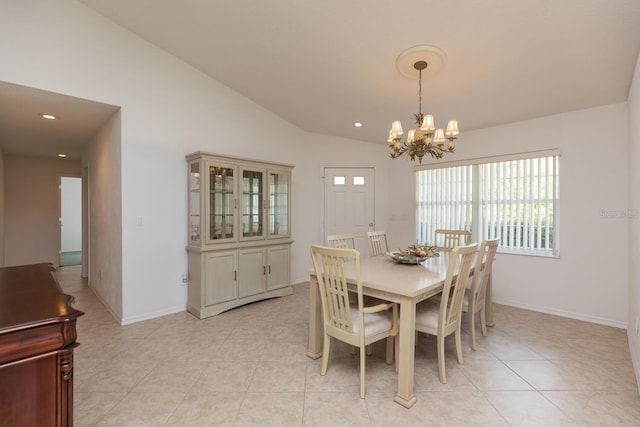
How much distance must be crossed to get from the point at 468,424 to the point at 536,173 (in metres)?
3.26

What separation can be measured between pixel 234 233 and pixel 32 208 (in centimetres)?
500

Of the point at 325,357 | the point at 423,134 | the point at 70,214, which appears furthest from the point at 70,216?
the point at 423,134

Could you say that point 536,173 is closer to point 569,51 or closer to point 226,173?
point 569,51

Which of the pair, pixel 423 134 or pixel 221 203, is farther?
pixel 221 203

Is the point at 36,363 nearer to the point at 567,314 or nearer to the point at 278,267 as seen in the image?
the point at 278,267

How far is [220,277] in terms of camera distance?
363cm

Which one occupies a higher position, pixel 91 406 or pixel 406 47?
pixel 406 47

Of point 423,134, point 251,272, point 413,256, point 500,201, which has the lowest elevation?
point 251,272

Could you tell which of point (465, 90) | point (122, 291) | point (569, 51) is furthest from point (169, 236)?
point (569, 51)

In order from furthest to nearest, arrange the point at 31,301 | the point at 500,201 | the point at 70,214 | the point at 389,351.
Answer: the point at 70,214 → the point at 500,201 → the point at 389,351 → the point at 31,301

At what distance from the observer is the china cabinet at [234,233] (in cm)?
353

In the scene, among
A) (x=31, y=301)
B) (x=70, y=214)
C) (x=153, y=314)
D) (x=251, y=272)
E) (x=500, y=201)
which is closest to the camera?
(x=31, y=301)

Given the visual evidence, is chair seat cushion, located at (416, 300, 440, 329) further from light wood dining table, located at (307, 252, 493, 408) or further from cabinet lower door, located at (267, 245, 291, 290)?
cabinet lower door, located at (267, 245, 291, 290)

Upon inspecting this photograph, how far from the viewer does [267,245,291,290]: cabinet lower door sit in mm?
4188
